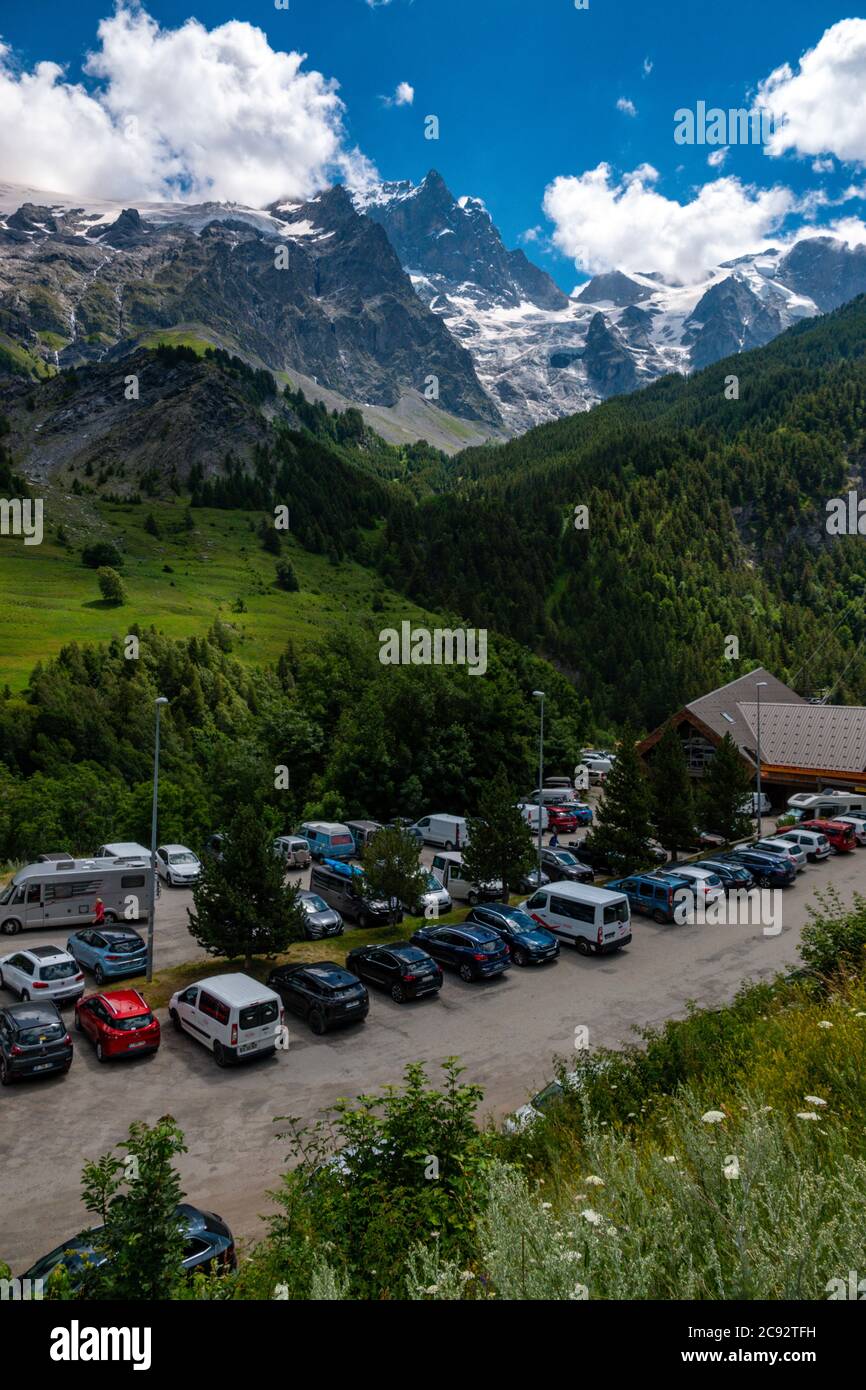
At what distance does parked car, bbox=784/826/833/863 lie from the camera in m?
37.3

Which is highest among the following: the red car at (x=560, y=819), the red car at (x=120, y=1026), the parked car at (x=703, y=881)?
the red car at (x=560, y=819)

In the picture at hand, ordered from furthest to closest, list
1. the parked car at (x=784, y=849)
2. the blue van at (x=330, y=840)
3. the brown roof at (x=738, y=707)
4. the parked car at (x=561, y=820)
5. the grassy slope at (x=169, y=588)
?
the grassy slope at (x=169, y=588)
the brown roof at (x=738, y=707)
the parked car at (x=561, y=820)
the blue van at (x=330, y=840)
the parked car at (x=784, y=849)

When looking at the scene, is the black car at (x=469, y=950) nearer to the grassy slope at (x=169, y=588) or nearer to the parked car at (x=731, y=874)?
the parked car at (x=731, y=874)

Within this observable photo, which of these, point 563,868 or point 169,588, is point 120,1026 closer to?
point 563,868

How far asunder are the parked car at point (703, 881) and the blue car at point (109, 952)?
63.0 feet

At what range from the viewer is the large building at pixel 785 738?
171 ft

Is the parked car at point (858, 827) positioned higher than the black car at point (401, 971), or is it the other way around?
the parked car at point (858, 827)

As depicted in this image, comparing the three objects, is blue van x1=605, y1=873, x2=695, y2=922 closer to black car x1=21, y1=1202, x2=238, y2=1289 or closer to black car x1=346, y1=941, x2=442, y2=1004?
black car x1=346, y1=941, x2=442, y2=1004

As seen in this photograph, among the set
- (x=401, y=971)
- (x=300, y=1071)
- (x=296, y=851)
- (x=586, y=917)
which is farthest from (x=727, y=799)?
(x=300, y=1071)

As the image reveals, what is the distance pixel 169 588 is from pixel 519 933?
9837 centimetres

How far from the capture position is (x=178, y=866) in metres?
37.7

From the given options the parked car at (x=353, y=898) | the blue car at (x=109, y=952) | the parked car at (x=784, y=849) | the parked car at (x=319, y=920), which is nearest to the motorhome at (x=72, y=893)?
the blue car at (x=109, y=952)

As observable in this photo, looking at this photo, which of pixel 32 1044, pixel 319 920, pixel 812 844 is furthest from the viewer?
pixel 812 844
